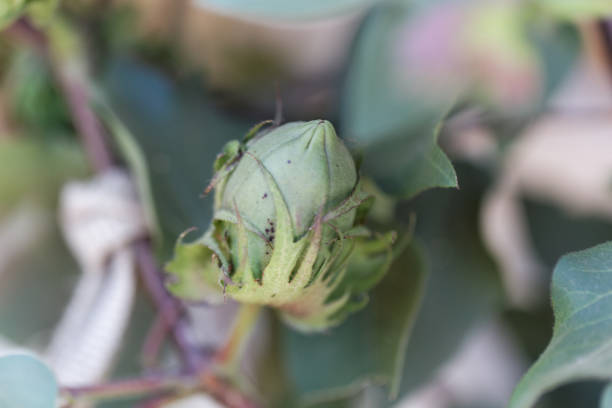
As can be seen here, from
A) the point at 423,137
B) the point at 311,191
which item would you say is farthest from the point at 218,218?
the point at 423,137

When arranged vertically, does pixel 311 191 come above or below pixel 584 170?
above

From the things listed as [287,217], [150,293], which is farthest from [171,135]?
[287,217]

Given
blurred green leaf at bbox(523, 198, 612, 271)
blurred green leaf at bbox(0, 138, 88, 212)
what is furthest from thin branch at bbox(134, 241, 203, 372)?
blurred green leaf at bbox(523, 198, 612, 271)

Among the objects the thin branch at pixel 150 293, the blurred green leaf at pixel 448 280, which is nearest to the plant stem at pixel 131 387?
the thin branch at pixel 150 293

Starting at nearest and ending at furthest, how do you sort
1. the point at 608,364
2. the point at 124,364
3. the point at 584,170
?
the point at 608,364, the point at 124,364, the point at 584,170

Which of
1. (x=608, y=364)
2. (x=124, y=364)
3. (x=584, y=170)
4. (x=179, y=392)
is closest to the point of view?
(x=608, y=364)

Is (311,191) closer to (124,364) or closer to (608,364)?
(608,364)

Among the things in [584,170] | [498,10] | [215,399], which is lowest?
[584,170]
